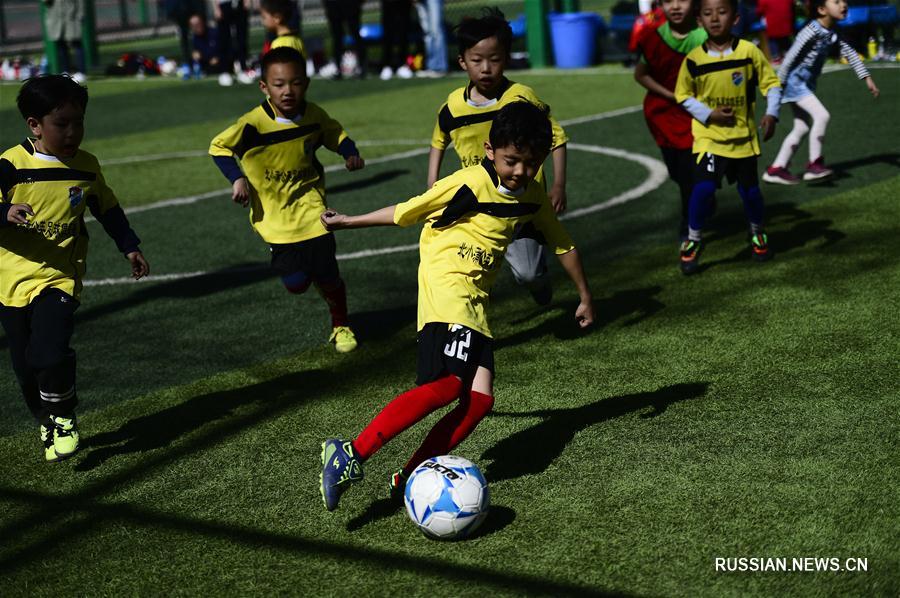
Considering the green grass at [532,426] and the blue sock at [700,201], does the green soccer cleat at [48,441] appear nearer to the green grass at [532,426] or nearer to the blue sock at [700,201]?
the green grass at [532,426]

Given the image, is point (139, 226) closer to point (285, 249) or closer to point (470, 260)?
point (285, 249)

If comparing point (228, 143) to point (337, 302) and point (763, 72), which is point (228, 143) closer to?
point (337, 302)

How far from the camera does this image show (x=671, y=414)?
5.39 meters

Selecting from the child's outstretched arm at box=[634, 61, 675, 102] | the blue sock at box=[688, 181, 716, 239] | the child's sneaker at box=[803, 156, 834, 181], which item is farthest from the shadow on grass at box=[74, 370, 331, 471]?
the child's sneaker at box=[803, 156, 834, 181]

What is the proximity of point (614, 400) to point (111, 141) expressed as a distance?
480 inches

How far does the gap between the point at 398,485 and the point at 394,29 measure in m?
18.2

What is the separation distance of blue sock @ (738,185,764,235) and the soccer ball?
4136 mm

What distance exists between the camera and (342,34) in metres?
22.1

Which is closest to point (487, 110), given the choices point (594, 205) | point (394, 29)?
point (594, 205)

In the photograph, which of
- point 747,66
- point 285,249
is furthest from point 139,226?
point 747,66

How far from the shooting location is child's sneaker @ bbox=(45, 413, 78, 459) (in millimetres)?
5309

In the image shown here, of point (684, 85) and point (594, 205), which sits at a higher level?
point (684, 85)

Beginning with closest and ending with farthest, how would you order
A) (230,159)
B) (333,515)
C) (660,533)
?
(660,533), (333,515), (230,159)

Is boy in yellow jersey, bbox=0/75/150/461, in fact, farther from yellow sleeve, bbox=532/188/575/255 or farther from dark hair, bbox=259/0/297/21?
dark hair, bbox=259/0/297/21
